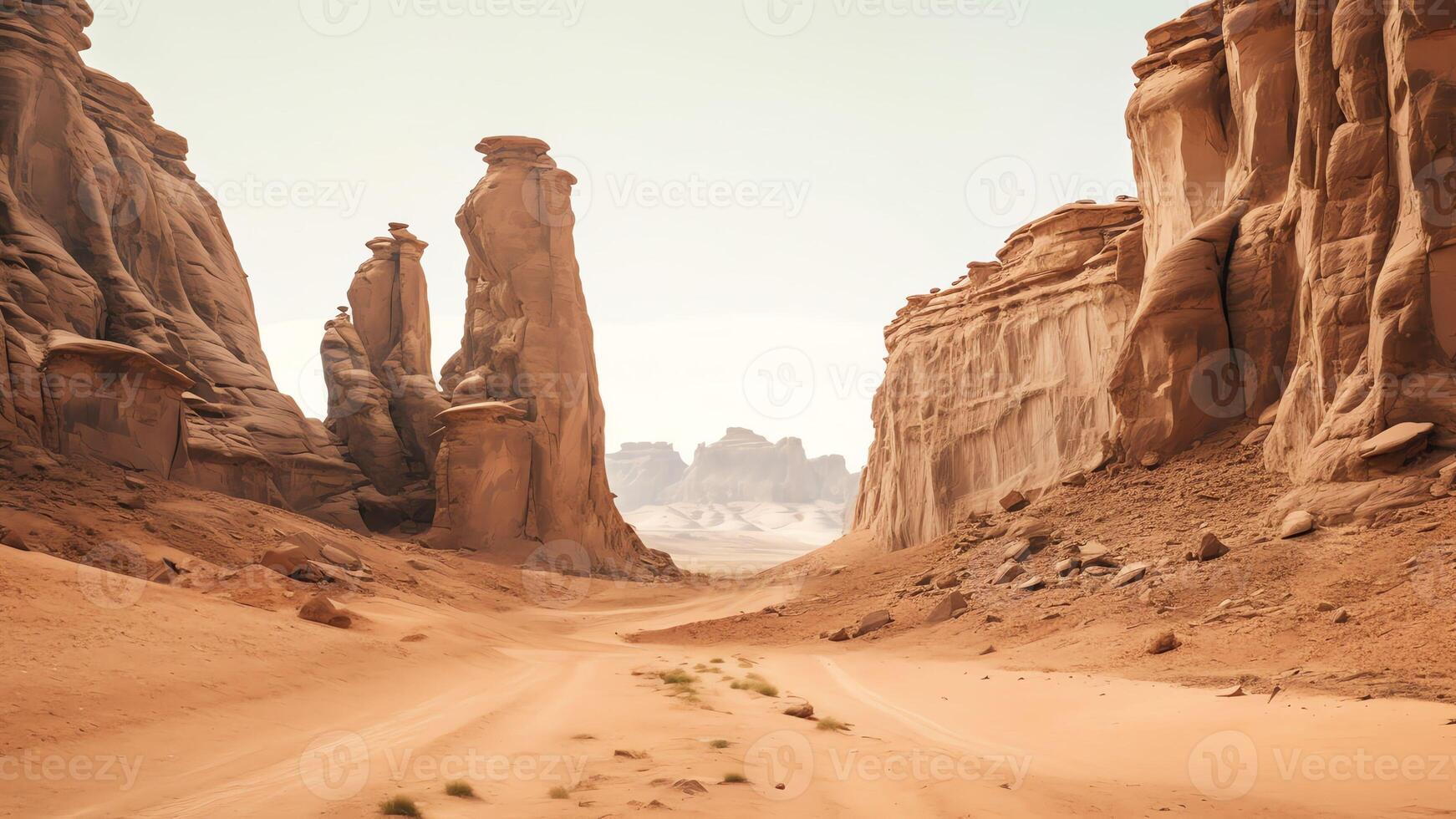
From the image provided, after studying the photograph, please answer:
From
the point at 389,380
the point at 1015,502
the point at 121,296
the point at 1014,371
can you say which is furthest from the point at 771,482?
the point at 1015,502

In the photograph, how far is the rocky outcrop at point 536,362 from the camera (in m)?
36.5

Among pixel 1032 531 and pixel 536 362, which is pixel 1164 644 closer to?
pixel 1032 531

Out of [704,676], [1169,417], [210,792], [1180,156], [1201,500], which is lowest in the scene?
[704,676]

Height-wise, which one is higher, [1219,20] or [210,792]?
[1219,20]

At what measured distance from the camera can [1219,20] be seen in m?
20.7

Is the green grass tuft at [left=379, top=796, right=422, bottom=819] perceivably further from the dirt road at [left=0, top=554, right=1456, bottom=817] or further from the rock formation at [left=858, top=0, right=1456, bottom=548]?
the rock formation at [left=858, top=0, right=1456, bottom=548]

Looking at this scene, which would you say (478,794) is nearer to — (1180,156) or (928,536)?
(1180,156)

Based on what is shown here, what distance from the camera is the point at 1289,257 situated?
17422mm

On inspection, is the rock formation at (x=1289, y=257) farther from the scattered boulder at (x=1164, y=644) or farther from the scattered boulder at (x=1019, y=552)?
the scattered boulder at (x=1164, y=644)

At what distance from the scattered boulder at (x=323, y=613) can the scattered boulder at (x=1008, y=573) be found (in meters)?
11.5

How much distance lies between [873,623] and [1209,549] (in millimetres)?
6550

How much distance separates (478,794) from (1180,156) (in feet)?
67.0

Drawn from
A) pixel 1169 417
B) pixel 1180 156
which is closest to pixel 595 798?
pixel 1169 417

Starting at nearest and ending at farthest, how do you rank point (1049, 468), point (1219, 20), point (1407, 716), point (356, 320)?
point (1407, 716)
point (1219, 20)
point (1049, 468)
point (356, 320)
